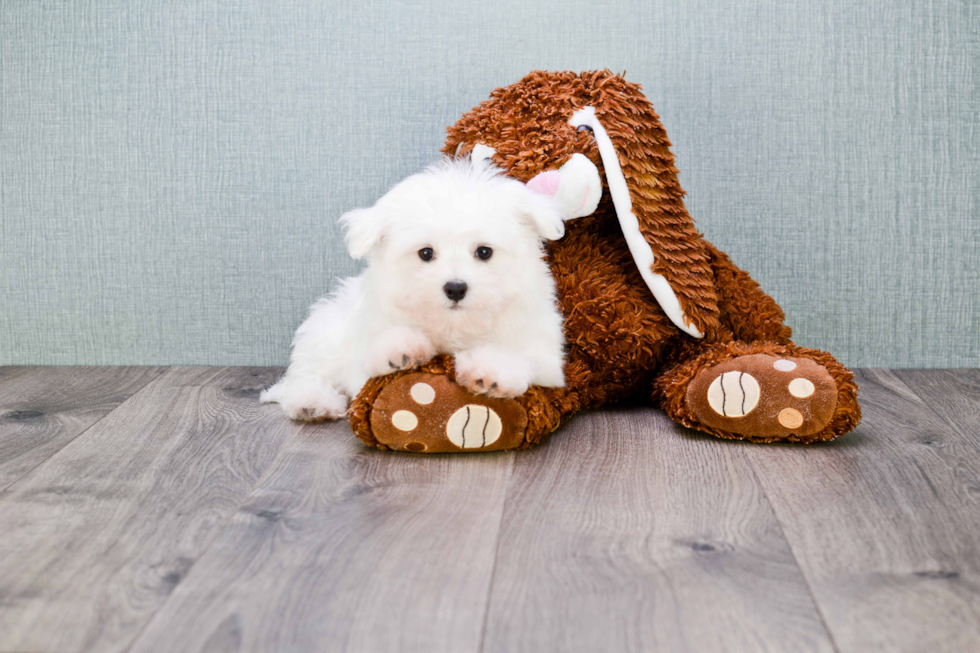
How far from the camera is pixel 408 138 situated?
6.24 feet

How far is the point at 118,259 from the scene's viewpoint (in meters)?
1.98

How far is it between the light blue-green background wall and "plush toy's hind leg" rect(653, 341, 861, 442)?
0.57 meters

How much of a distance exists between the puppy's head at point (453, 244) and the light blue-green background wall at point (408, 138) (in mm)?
644

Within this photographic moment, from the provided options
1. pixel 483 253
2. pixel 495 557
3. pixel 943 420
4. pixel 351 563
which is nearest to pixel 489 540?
pixel 495 557

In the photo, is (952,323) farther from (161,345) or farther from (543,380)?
(161,345)

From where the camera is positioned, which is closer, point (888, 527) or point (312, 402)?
point (888, 527)

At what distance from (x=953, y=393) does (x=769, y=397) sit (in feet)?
2.03

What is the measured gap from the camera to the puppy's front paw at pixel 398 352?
4.21 ft

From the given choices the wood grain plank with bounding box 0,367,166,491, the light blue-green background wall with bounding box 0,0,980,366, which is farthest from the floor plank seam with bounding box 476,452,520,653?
the light blue-green background wall with bounding box 0,0,980,366

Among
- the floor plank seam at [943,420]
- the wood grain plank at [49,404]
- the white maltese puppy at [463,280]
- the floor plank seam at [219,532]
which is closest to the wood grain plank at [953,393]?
the floor plank seam at [943,420]

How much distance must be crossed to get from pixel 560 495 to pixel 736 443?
386mm

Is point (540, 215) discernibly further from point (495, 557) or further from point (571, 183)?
point (495, 557)

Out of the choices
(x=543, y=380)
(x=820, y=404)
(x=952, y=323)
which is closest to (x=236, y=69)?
(x=543, y=380)

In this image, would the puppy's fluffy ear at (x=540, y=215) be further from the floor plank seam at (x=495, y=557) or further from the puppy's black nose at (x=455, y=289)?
the floor plank seam at (x=495, y=557)
